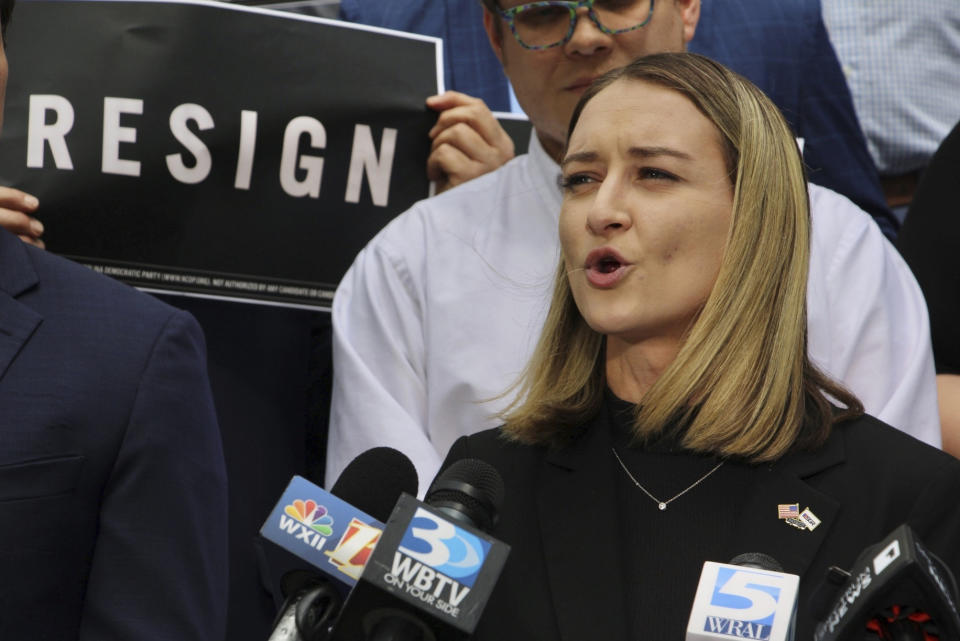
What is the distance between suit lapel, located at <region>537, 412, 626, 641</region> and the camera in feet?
7.48

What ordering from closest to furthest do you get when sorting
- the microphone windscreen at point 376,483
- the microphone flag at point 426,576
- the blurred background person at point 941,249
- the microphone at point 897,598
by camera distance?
the microphone at point 897,598 < the microphone flag at point 426,576 < the microphone windscreen at point 376,483 < the blurred background person at point 941,249

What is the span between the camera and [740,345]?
2.52 metres

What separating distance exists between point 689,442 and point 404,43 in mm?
1517

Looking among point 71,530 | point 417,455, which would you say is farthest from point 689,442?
point 71,530

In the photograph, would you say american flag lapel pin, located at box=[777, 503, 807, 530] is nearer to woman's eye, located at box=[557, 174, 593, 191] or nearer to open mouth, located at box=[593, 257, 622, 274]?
open mouth, located at box=[593, 257, 622, 274]

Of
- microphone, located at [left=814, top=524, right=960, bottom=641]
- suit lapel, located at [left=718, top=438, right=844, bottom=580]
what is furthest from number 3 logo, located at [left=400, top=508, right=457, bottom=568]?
suit lapel, located at [left=718, top=438, right=844, bottom=580]

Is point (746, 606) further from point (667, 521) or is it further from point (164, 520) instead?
point (164, 520)

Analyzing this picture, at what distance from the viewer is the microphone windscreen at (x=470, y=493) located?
5.57ft

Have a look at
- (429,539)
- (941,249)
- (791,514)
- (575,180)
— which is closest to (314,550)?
(429,539)

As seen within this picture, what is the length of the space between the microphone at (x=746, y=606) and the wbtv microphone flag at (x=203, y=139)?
199 centimetres

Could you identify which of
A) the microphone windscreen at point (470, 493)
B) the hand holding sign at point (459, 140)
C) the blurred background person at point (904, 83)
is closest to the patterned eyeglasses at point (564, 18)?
the hand holding sign at point (459, 140)

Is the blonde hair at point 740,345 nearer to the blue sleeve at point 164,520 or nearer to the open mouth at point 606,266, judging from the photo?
the open mouth at point 606,266

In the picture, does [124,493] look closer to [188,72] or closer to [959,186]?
[188,72]

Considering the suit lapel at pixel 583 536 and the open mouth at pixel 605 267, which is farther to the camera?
the open mouth at pixel 605 267
